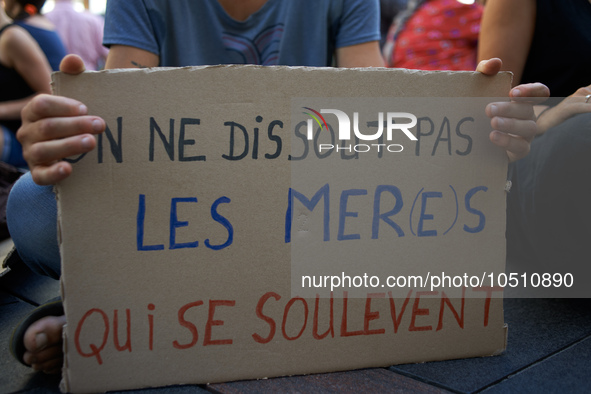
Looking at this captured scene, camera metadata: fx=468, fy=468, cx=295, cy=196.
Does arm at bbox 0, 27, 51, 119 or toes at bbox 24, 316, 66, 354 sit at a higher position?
arm at bbox 0, 27, 51, 119

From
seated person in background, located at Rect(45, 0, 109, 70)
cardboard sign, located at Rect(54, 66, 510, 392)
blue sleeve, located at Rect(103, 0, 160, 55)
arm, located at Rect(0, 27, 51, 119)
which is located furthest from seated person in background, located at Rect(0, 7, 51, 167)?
cardboard sign, located at Rect(54, 66, 510, 392)

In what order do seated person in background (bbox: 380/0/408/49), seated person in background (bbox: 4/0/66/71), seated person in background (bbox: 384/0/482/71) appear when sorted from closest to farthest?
seated person in background (bbox: 384/0/482/71)
seated person in background (bbox: 4/0/66/71)
seated person in background (bbox: 380/0/408/49)

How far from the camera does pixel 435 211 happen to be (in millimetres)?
832

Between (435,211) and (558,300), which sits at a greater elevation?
(435,211)

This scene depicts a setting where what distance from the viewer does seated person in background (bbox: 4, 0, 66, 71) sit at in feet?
7.07

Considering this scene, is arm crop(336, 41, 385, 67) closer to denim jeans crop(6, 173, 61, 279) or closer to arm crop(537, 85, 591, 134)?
arm crop(537, 85, 591, 134)

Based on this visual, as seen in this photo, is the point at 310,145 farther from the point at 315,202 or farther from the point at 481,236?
the point at 481,236

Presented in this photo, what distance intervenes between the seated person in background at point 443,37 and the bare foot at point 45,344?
5.17ft

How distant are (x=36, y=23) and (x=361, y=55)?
175 centimetres

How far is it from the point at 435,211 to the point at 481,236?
0.34 ft

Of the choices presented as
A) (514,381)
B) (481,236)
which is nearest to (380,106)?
→ (481,236)

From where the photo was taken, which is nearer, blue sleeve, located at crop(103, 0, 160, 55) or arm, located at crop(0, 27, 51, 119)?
blue sleeve, located at crop(103, 0, 160, 55)

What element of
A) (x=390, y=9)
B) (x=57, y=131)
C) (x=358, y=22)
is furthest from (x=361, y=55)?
(x=390, y=9)

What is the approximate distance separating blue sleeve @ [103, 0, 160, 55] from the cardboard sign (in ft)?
1.24
